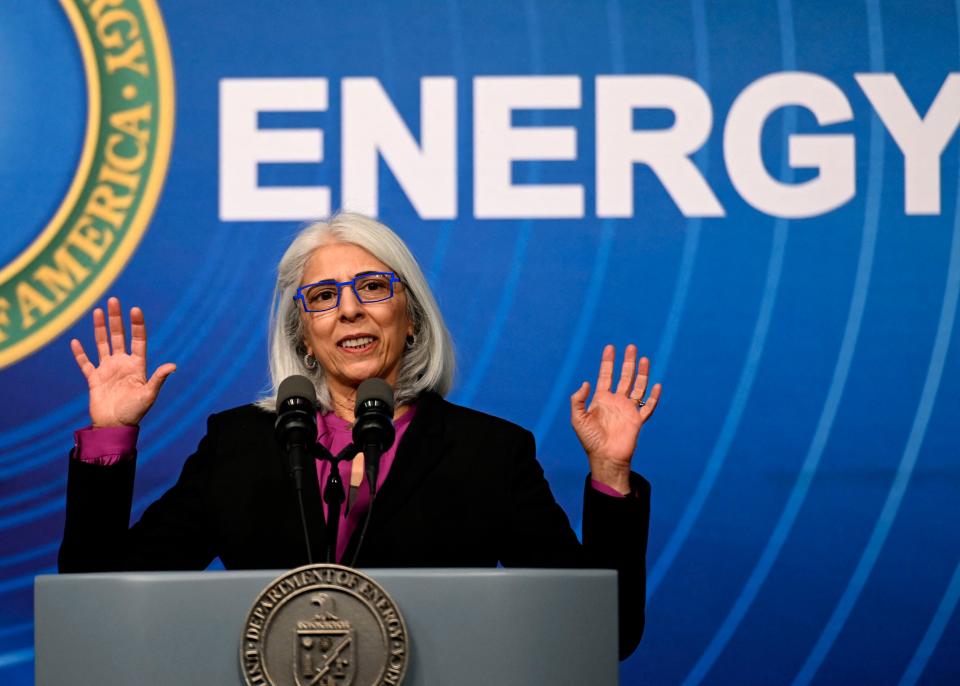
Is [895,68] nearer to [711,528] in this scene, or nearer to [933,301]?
[933,301]

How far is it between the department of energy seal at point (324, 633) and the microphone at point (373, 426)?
0.22m

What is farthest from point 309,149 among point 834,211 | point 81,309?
point 834,211

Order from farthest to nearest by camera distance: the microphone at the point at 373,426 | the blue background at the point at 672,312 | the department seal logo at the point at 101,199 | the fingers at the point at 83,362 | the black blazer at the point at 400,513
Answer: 1. the department seal logo at the point at 101,199
2. the blue background at the point at 672,312
3. the fingers at the point at 83,362
4. the black blazer at the point at 400,513
5. the microphone at the point at 373,426

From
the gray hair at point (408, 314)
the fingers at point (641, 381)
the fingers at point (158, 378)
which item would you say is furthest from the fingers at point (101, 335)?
the fingers at point (641, 381)

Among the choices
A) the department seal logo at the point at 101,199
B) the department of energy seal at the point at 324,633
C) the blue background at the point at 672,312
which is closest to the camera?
the department of energy seal at the point at 324,633

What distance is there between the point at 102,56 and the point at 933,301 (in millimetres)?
2108

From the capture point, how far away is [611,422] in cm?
201

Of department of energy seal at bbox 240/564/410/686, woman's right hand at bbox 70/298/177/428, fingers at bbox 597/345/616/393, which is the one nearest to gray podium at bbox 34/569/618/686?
department of energy seal at bbox 240/564/410/686

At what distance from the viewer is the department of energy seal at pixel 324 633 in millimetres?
1343

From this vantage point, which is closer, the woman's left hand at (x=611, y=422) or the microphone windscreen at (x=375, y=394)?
the microphone windscreen at (x=375, y=394)

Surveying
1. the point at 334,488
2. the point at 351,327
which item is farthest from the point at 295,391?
the point at 351,327

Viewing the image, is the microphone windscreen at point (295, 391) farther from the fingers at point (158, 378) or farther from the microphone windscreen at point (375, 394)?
the fingers at point (158, 378)

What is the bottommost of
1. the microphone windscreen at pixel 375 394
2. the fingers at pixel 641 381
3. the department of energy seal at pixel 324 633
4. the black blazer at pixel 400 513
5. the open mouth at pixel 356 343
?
the department of energy seal at pixel 324 633

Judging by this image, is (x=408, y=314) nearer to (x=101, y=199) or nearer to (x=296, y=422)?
(x=296, y=422)
